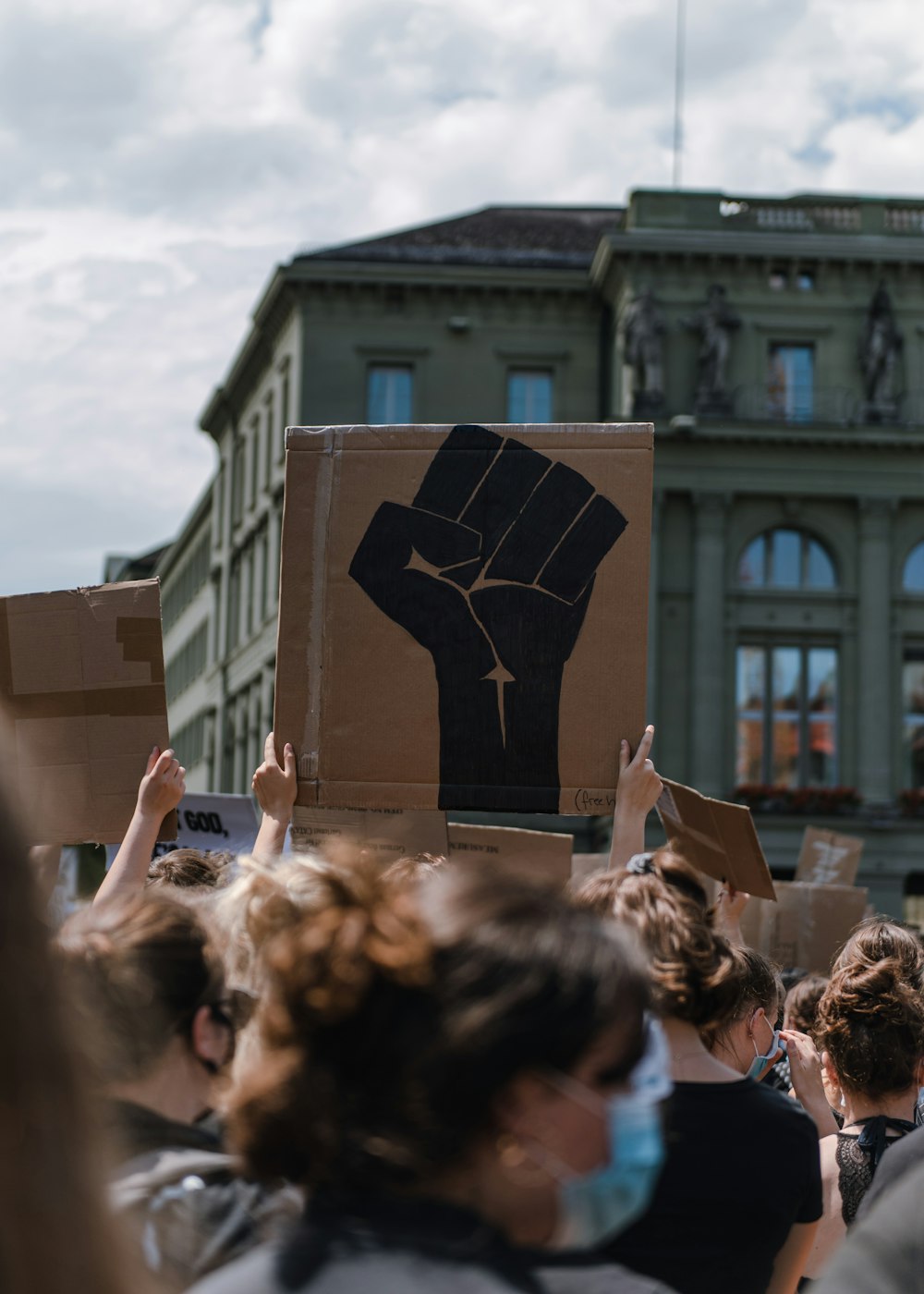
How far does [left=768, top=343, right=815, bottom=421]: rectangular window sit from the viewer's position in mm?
37656

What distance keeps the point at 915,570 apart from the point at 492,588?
112ft

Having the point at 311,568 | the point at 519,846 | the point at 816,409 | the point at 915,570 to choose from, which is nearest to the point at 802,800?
the point at 915,570

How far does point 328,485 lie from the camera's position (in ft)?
16.5

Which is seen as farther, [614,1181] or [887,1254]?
[614,1181]

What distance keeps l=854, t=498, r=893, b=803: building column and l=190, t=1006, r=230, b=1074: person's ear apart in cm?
3439

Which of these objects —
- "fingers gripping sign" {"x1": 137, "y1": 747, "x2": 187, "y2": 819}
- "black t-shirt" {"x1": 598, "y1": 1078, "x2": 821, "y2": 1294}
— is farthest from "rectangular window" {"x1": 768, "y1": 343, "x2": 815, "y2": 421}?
"black t-shirt" {"x1": 598, "y1": 1078, "x2": 821, "y2": 1294}

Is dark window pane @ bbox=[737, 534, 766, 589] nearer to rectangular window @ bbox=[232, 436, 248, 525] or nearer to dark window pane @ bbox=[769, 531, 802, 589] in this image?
dark window pane @ bbox=[769, 531, 802, 589]

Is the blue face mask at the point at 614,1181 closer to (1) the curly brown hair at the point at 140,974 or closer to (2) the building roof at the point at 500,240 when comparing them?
(1) the curly brown hair at the point at 140,974

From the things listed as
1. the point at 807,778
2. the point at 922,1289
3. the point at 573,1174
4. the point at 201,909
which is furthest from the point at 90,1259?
the point at 807,778

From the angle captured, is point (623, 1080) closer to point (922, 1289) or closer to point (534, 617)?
point (922, 1289)

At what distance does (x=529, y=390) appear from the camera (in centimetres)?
3994

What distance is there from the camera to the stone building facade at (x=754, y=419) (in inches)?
1441

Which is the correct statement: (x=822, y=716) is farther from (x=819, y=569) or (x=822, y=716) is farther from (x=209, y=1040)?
(x=209, y=1040)

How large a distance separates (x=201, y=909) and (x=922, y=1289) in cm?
133
